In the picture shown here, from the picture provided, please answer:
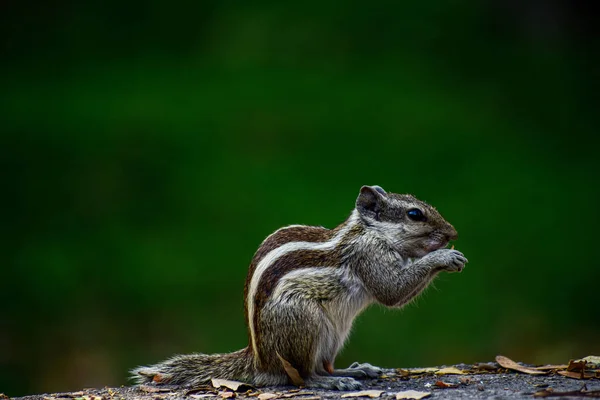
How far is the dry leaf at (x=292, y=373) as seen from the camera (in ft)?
→ 26.2

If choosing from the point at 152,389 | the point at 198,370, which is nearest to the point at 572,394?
the point at 198,370

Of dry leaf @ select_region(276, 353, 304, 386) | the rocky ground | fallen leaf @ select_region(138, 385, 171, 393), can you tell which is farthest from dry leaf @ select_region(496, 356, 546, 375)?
fallen leaf @ select_region(138, 385, 171, 393)

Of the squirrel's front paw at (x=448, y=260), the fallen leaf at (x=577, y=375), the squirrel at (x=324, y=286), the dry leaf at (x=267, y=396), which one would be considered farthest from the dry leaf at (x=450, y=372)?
the dry leaf at (x=267, y=396)

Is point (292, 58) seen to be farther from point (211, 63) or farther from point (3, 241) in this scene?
point (3, 241)

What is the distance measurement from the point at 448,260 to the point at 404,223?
1.91ft

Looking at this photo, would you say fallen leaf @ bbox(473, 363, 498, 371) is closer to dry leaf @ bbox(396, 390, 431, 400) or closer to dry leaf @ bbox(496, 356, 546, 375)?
dry leaf @ bbox(496, 356, 546, 375)

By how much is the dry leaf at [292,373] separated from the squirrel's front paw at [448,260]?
1542 mm

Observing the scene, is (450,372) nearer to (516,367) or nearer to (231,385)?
(516,367)

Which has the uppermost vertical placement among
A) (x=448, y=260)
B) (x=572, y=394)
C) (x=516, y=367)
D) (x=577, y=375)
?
(x=448, y=260)

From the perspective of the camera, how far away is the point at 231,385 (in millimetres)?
8203

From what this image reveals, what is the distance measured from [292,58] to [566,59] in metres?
6.78

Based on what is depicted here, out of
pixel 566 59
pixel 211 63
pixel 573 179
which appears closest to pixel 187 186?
pixel 211 63

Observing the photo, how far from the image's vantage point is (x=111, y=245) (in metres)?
17.9

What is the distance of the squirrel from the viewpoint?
7.98 m
